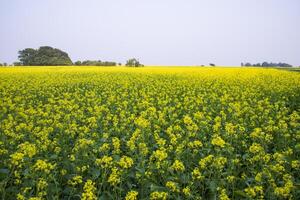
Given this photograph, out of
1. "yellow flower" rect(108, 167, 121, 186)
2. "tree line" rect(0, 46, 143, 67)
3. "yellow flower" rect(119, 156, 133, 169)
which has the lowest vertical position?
"yellow flower" rect(108, 167, 121, 186)

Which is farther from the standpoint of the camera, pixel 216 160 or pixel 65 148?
pixel 65 148

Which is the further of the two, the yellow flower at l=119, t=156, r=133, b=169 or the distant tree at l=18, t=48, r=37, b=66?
the distant tree at l=18, t=48, r=37, b=66

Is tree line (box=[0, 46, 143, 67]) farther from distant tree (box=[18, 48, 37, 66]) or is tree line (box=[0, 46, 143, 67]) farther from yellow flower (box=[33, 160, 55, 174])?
yellow flower (box=[33, 160, 55, 174])

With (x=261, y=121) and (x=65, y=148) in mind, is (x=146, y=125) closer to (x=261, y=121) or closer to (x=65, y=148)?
(x=65, y=148)

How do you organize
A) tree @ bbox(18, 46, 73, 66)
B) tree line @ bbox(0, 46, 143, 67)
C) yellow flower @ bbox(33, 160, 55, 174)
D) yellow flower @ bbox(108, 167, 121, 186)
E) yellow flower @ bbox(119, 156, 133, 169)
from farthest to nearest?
tree @ bbox(18, 46, 73, 66) → tree line @ bbox(0, 46, 143, 67) → yellow flower @ bbox(119, 156, 133, 169) → yellow flower @ bbox(33, 160, 55, 174) → yellow flower @ bbox(108, 167, 121, 186)

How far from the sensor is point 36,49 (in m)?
82.2

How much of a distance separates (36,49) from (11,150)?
82.4m

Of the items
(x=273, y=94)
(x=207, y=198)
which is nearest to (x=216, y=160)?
(x=207, y=198)

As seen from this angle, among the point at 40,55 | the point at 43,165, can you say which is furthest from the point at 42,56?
the point at 43,165

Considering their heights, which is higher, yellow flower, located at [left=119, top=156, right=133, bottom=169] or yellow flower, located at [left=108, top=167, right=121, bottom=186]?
yellow flower, located at [left=119, top=156, right=133, bottom=169]

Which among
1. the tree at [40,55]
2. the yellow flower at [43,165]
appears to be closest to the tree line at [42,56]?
the tree at [40,55]

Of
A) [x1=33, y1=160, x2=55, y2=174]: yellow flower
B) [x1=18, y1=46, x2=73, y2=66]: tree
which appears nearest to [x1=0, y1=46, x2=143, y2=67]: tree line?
[x1=18, y1=46, x2=73, y2=66]: tree

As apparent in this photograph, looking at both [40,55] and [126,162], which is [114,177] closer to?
[126,162]

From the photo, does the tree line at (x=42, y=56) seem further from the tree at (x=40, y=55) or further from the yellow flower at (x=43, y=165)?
the yellow flower at (x=43, y=165)
